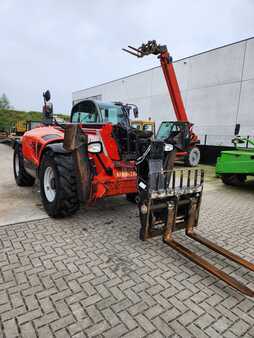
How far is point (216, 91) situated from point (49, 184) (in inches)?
512

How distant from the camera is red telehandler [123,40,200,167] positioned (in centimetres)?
990

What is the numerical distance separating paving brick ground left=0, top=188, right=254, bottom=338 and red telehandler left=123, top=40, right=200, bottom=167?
7271mm

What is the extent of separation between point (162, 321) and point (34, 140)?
3.86 meters

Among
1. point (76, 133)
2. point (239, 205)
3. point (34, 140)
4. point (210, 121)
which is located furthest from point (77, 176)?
point (210, 121)

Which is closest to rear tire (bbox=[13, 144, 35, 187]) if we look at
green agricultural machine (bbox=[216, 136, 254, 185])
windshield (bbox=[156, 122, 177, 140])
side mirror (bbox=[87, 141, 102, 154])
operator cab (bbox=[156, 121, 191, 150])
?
side mirror (bbox=[87, 141, 102, 154])

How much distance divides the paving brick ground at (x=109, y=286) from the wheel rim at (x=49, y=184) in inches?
19.9

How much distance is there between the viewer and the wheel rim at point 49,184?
152 inches

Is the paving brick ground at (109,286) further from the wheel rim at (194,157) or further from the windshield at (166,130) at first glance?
the wheel rim at (194,157)

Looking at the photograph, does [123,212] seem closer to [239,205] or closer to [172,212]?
[172,212]

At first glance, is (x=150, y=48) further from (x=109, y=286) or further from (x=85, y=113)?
(x=109, y=286)

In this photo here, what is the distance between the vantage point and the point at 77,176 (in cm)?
314

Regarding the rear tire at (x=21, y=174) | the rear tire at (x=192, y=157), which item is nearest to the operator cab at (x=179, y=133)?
the rear tire at (x=192, y=157)

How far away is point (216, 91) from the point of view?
44.9 feet

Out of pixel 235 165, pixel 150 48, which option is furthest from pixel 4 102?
pixel 235 165
